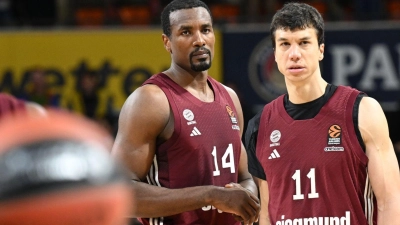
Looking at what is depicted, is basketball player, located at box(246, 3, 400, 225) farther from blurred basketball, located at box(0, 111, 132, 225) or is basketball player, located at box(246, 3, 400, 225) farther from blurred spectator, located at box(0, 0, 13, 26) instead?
blurred spectator, located at box(0, 0, 13, 26)

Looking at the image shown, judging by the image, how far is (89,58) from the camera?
36.8 ft

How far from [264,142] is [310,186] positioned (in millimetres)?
385

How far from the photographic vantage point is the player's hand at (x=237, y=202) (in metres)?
3.89

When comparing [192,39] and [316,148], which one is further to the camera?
[192,39]

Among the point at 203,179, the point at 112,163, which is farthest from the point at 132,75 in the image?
the point at 112,163

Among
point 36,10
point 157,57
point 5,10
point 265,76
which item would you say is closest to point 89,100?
point 157,57

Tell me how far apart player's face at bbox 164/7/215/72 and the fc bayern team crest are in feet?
22.4

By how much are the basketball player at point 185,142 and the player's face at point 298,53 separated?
0.50 meters

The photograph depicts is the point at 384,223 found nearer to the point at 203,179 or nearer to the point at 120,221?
the point at 203,179

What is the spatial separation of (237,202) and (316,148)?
1.56 ft

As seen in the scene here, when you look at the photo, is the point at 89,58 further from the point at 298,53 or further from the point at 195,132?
the point at 298,53

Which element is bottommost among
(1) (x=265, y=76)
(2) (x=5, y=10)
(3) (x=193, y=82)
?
(3) (x=193, y=82)

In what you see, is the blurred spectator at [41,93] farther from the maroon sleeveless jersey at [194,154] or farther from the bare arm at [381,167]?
the bare arm at [381,167]

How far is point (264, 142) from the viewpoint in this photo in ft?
13.5
